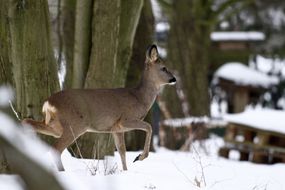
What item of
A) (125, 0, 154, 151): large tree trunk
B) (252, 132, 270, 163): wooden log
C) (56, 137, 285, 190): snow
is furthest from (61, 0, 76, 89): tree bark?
(252, 132, 270, 163): wooden log

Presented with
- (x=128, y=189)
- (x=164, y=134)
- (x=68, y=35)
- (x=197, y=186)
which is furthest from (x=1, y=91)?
(x=164, y=134)

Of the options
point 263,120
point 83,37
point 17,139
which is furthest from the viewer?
point 263,120

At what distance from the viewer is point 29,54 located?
254 inches

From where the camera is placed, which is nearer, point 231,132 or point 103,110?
point 103,110

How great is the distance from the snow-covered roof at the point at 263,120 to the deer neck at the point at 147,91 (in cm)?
573

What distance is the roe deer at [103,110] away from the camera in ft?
18.1

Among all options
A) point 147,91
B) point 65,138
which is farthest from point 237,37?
point 65,138

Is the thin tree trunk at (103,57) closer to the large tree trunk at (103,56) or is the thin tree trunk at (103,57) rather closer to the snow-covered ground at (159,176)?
the large tree trunk at (103,56)

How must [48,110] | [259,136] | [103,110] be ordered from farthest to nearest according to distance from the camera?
[259,136], [103,110], [48,110]

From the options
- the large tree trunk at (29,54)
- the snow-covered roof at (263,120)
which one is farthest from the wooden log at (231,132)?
the large tree trunk at (29,54)

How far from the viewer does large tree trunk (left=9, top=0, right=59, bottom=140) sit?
6445mm

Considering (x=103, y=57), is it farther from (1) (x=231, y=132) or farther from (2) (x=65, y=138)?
(1) (x=231, y=132)

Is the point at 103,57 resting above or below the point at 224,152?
above

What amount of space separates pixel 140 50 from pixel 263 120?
295 centimetres
